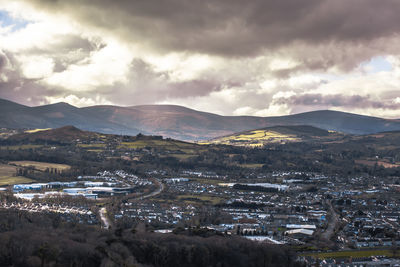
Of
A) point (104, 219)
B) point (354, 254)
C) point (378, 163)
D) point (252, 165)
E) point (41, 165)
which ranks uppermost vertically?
point (378, 163)

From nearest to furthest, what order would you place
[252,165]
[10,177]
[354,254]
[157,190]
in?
[354,254] < [157,190] < [10,177] < [252,165]

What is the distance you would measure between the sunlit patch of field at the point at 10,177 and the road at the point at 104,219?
38.1 meters

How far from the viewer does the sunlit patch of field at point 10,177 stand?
394ft

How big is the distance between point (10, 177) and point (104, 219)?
180 ft

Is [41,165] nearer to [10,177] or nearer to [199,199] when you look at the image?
[10,177]

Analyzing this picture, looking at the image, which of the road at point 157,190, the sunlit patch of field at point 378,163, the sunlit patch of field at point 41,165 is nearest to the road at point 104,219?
the road at point 157,190

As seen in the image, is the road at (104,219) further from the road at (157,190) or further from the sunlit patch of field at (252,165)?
the sunlit patch of field at (252,165)

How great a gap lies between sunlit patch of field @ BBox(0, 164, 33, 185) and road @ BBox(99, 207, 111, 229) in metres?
38.1

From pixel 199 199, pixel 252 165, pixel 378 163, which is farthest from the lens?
pixel 378 163

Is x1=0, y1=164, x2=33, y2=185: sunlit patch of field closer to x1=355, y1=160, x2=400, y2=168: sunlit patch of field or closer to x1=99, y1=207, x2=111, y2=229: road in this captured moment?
x1=99, y1=207, x2=111, y2=229: road

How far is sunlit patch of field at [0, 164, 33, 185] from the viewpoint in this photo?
12012 cm

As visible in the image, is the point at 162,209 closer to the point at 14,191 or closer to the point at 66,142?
the point at 14,191

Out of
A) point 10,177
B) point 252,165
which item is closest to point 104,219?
point 10,177

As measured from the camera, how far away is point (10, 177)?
12600cm
